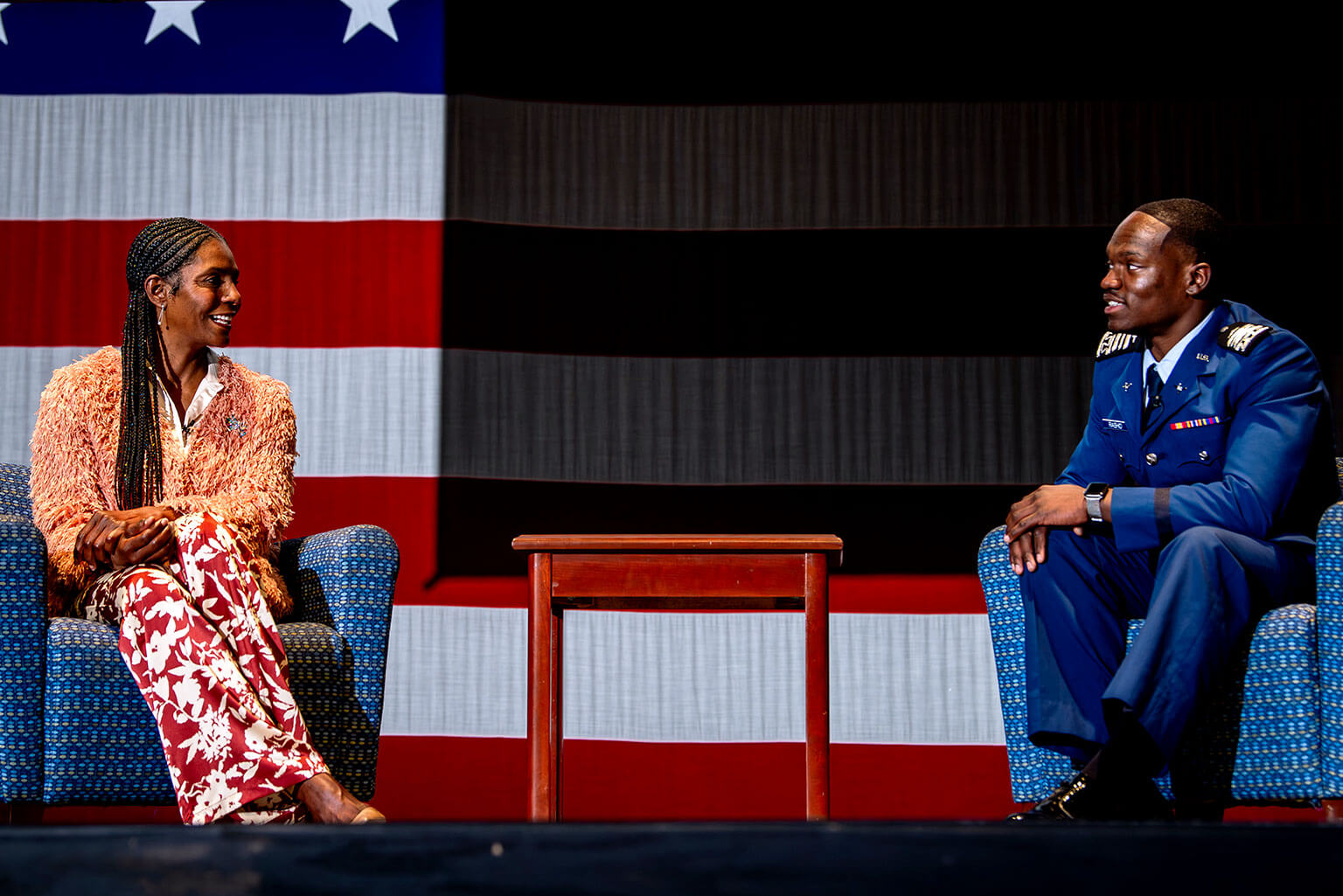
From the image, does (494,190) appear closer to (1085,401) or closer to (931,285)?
(931,285)

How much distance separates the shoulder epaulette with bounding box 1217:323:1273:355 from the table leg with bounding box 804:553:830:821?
0.70 m

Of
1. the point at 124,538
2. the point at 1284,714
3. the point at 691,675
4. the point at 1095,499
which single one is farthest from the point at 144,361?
the point at 1284,714

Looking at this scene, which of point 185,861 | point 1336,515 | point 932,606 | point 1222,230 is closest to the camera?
point 185,861

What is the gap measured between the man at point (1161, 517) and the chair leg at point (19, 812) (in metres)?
1.39

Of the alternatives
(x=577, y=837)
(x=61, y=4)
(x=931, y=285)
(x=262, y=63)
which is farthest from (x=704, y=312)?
(x=577, y=837)

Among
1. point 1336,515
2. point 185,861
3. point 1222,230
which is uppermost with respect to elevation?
point 1222,230

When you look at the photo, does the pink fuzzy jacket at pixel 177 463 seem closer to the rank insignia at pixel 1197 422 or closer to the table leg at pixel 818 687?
the table leg at pixel 818 687

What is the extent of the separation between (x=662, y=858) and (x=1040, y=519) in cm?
128

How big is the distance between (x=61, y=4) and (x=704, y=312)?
5.68ft

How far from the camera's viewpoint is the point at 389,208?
9.78ft

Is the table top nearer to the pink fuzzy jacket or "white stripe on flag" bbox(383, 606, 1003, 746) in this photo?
the pink fuzzy jacket

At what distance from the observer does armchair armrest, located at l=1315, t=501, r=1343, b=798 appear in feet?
5.41

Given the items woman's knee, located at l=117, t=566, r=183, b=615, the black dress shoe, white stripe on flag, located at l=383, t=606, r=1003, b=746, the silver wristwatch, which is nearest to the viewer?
the black dress shoe

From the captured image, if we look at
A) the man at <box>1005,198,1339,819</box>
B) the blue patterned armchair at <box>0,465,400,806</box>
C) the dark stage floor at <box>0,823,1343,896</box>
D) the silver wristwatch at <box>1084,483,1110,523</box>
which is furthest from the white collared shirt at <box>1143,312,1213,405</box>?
the dark stage floor at <box>0,823,1343,896</box>
